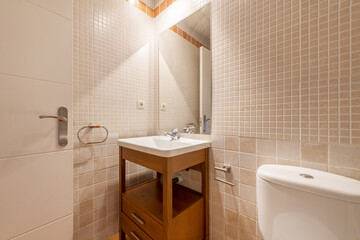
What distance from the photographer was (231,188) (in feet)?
3.16

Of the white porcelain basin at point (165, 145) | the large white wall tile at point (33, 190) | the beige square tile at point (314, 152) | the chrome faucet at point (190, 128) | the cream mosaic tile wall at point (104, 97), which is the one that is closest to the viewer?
the large white wall tile at point (33, 190)

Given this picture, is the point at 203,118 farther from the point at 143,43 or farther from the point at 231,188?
the point at 143,43

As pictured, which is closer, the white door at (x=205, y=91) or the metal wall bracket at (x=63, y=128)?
the metal wall bracket at (x=63, y=128)

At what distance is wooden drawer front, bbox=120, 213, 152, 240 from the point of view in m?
0.93

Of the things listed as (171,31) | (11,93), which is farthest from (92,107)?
(171,31)

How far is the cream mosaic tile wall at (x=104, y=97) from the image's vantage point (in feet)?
3.42

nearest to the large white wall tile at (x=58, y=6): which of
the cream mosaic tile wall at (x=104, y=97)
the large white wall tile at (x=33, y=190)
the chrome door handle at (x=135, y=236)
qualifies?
the cream mosaic tile wall at (x=104, y=97)

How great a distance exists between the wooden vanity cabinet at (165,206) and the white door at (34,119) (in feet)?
1.26

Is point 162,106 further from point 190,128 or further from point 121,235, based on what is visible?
point 121,235

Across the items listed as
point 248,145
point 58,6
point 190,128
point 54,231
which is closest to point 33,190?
point 54,231

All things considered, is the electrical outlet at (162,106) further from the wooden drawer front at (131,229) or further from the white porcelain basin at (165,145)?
the wooden drawer front at (131,229)

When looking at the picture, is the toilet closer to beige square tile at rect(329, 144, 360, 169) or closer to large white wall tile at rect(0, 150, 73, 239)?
beige square tile at rect(329, 144, 360, 169)

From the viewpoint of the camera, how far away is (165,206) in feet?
2.57

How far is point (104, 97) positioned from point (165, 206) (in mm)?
957
